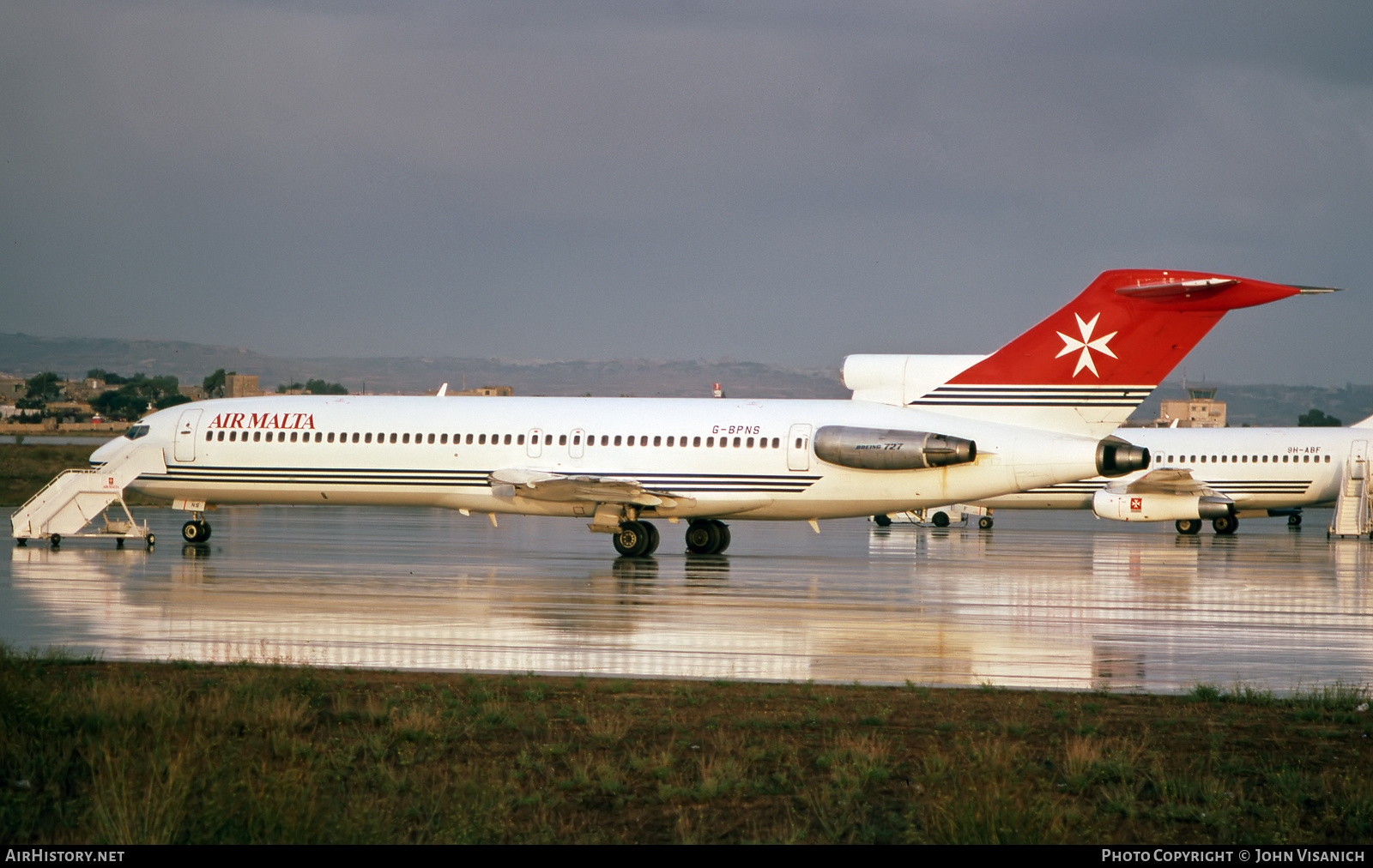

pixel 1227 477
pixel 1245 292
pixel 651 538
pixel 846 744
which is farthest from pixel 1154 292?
pixel 1227 477

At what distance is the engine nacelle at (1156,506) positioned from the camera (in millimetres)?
38750

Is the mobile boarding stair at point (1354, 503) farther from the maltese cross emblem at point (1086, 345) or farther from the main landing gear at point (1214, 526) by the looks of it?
the maltese cross emblem at point (1086, 345)

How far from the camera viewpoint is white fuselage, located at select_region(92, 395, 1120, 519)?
77.3 feet

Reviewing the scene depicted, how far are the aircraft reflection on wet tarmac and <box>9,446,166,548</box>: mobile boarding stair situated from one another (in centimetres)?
58

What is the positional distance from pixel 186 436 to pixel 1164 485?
2792 cm

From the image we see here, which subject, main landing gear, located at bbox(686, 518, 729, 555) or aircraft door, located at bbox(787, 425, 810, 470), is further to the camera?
main landing gear, located at bbox(686, 518, 729, 555)

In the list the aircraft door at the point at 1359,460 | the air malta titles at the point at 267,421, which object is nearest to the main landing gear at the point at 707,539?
the air malta titles at the point at 267,421

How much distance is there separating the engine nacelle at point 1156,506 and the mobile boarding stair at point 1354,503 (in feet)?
10.3

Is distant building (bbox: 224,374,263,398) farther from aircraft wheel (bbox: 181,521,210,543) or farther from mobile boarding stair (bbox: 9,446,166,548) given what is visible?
mobile boarding stair (bbox: 9,446,166,548)

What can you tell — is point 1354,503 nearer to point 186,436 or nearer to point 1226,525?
point 1226,525

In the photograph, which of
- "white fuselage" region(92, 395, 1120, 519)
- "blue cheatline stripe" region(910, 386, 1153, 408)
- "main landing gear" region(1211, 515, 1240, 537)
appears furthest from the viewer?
"main landing gear" region(1211, 515, 1240, 537)

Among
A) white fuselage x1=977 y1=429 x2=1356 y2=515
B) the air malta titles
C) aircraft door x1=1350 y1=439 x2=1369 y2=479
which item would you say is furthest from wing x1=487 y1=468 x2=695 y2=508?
aircraft door x1=1350 y1=439 x2=1369 y2=479

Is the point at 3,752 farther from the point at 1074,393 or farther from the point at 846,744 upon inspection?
the point at 1074,393

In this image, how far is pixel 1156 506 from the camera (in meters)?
39.4
